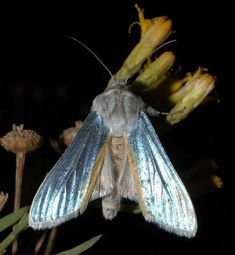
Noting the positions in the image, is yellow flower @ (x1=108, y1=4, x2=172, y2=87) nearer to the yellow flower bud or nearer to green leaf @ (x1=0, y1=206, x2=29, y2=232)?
the yellow flower bud

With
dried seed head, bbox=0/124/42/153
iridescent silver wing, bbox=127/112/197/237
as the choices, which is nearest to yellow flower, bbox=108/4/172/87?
iridescent silver wing, bbox=127/112/197/237

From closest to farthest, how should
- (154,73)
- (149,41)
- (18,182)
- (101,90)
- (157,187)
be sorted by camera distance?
(18,182)
(157,187)
(154,73)
(149,41)
(101,90)

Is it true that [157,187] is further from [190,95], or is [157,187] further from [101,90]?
[101,90]

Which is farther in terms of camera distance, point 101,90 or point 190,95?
point 101,90

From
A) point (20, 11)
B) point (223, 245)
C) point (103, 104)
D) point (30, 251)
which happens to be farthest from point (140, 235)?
point (20, 11)

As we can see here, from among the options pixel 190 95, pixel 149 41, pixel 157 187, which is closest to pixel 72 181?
pixel 157 187

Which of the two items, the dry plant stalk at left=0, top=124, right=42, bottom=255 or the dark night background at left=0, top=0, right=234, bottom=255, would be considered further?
the dark night background at left=0, top=0, right=234, bottom=255
